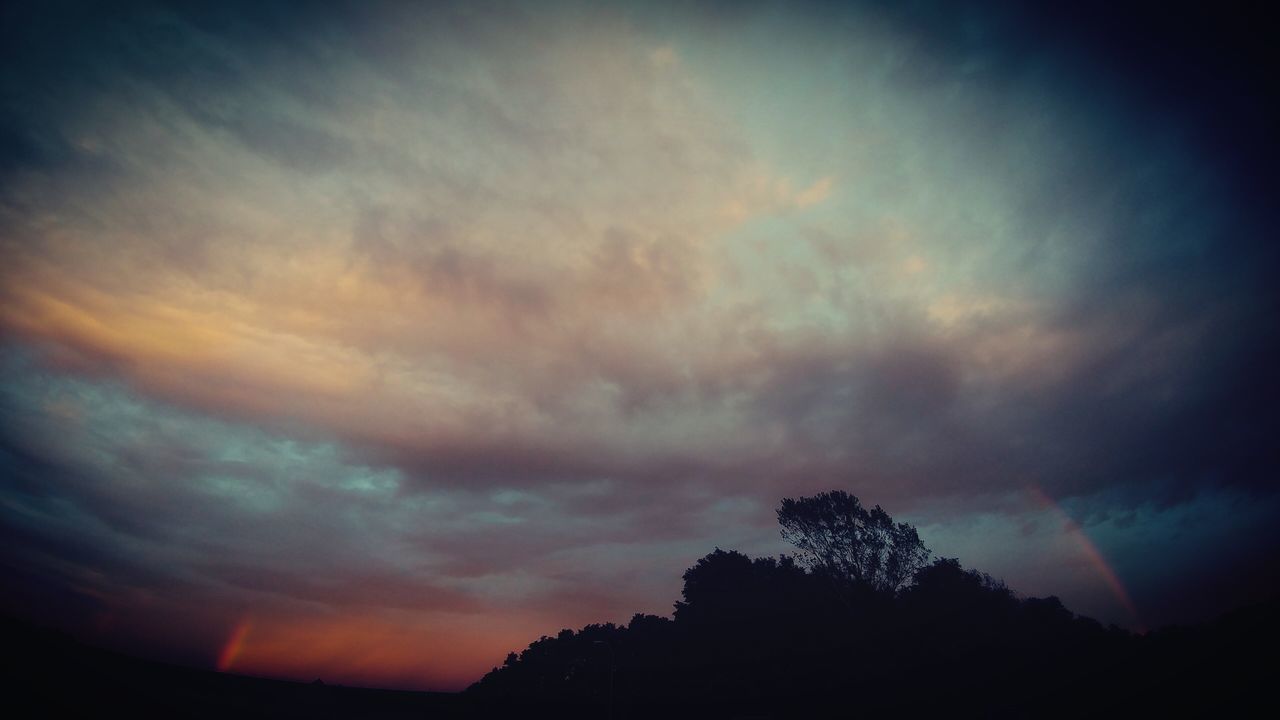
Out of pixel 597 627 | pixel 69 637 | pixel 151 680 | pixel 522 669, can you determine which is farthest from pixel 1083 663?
pixel 522 669

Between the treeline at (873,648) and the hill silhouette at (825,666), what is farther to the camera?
the treeline at (873,648)

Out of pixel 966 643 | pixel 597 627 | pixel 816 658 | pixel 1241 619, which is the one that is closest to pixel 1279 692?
pixel 1241 619

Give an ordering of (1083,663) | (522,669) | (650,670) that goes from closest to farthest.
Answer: (1083,663)
(650,670)
(522,669)

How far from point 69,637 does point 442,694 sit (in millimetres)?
25536

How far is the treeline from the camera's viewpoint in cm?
2584

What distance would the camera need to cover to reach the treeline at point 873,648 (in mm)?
25844

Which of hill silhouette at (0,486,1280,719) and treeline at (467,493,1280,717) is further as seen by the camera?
treeline at (467,493,1280,717)

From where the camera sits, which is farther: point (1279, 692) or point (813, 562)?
point (813, 562)

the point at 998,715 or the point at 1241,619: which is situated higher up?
the point at 1241,619

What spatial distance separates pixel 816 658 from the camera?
39.5 metres

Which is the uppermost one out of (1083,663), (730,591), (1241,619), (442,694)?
(730,591)

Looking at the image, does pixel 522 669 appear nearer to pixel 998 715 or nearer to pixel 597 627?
pixel 597 627

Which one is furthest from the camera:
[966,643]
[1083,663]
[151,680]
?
[966,643]

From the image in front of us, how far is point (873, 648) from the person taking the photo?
38000mm
